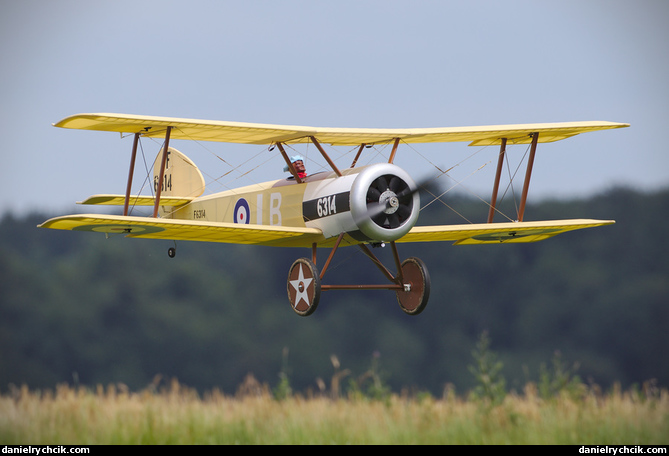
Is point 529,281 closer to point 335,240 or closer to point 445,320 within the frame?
point 445,320

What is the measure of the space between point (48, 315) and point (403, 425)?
3684 centimetres

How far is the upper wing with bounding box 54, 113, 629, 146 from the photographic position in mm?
13281

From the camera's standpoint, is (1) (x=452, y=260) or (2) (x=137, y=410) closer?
(2) (x=137, y=410)

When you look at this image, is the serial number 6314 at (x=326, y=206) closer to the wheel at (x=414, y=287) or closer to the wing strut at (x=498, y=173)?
the wheel at (x=414, y=287)

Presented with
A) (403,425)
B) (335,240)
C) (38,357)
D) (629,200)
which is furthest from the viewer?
(629,200)

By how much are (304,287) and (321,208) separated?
4.64 ft

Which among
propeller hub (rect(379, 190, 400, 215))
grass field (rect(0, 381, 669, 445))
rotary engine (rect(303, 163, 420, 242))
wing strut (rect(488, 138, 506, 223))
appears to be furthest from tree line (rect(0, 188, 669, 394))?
propeller hub (rect(379, 190, 400, 215))

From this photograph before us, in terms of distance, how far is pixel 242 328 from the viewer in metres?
47.8

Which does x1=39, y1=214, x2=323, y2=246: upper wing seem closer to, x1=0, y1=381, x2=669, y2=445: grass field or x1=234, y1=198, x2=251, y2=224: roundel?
x1=234, y1=198, x2=251, y2=224: roundel

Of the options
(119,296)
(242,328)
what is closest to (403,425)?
(242,328)

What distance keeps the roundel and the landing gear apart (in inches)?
74.1

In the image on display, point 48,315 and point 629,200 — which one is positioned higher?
point 629,200

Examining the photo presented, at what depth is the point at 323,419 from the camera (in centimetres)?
1570

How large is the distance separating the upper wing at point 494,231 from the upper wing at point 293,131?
5.49ft
